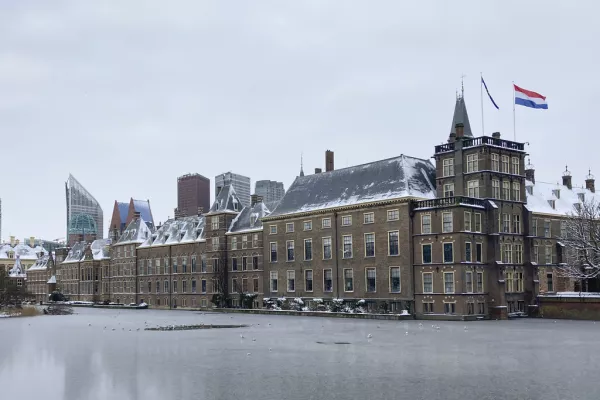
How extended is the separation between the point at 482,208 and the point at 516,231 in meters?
6.10

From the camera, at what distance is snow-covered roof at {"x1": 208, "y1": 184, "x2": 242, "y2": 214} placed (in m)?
95.9

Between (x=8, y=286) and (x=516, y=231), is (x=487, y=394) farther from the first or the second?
(x=8, y=286)

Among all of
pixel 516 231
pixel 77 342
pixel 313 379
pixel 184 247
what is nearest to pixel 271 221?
pixel 184 247

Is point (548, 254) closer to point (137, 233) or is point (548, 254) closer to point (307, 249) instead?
point (307, 249)

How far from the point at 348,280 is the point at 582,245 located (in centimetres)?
2388

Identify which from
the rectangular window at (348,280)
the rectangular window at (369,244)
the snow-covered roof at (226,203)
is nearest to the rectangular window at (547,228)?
the rectangular window at (369,244)

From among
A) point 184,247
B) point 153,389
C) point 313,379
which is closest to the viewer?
point 153,389

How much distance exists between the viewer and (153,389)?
72.1ft

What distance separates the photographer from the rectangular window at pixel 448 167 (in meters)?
67.2

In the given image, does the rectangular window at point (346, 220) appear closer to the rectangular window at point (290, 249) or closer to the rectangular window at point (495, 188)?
the rectangular window at point (290, 249)

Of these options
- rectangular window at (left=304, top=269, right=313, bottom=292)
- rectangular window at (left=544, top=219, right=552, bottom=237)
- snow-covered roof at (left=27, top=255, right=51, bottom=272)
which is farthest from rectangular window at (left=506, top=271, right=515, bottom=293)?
snow-covered roof at (left=27, top=255, right=51, bottom=272)

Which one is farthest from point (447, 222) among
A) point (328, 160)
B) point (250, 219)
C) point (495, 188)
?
point (250, 219)

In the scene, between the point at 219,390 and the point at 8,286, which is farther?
the point at 8,286

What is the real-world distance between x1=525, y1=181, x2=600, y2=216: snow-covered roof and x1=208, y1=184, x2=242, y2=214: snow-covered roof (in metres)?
39.3
